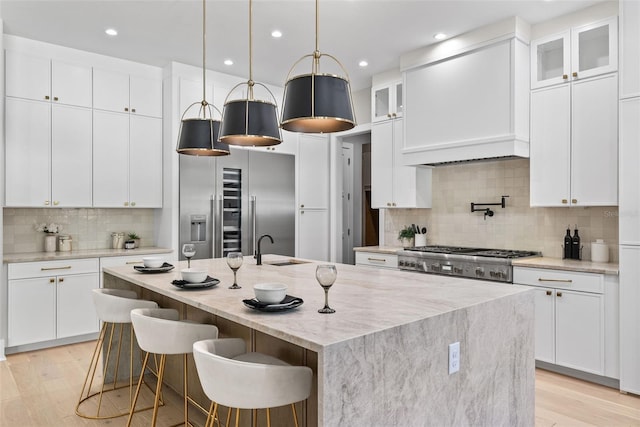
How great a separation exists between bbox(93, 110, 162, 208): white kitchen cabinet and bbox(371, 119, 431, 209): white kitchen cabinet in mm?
2512

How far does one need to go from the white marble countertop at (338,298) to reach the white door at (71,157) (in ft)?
5.78

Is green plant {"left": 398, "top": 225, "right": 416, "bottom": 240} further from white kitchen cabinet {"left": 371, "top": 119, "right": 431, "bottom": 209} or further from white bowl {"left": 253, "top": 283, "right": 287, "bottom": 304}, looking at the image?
white bowl {"left": 253, "top": 283, "right": 287, "bottom": 304}

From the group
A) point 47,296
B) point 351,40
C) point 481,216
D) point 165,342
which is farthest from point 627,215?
point 47,296

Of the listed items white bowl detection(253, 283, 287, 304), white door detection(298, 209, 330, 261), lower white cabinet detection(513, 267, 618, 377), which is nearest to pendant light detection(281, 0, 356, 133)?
white bowl detection(253, 283, 287, 304)

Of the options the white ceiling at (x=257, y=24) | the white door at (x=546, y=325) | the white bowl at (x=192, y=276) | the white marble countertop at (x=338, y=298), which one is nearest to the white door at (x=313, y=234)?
the white ceiling at (x=257, y=24)

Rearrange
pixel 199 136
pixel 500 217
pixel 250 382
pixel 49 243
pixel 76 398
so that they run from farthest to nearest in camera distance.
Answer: pixel 49 243, pixel 500 217, pixel 76 398, pixel 199 136, pixel 250 382

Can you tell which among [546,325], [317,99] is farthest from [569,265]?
[317,99]

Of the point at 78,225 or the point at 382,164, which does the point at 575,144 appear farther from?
the point at 78,225

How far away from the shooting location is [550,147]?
3715 millimetres

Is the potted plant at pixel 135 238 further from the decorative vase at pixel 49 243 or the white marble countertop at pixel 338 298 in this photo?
the white marble countertop at pixel 338 298

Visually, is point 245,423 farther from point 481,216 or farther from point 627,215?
point 481,216

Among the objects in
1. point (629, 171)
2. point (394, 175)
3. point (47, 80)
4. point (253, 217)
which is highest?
point (47, 80)

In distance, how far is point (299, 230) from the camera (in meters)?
5.84

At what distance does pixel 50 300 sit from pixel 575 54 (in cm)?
509
